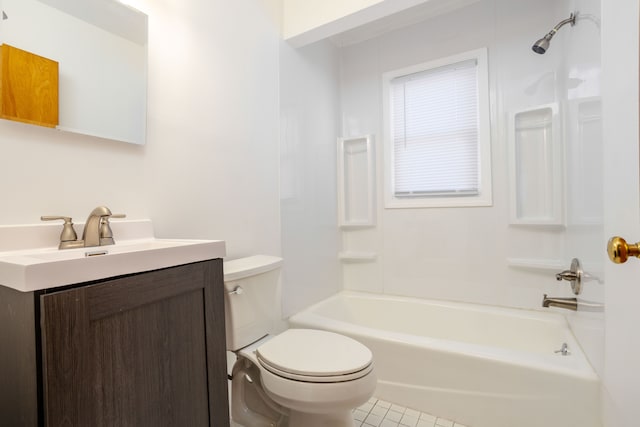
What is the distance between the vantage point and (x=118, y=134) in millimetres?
1208

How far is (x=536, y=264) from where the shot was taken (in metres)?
1.99

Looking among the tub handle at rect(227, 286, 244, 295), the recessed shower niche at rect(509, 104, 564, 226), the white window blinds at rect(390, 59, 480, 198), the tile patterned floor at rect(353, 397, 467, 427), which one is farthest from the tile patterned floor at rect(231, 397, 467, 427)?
the white window blinds at rect(390, 59, 480, 198)

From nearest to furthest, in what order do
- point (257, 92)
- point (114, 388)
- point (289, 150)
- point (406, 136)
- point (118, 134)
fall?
point (114, 388) < point (118, 134) < point (257, 92) < point (289, 150) < point (406, 136)

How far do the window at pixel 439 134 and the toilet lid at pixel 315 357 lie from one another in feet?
4.60

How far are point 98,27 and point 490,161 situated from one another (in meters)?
2.24

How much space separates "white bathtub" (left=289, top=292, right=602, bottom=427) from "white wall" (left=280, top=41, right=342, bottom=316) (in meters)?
0.25

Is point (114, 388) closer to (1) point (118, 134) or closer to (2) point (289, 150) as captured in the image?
(1) point (118, 134)

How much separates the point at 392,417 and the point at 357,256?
120cm

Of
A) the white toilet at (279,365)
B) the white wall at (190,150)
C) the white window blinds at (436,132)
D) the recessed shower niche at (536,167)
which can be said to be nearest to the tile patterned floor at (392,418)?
the white toilet at (279,365)

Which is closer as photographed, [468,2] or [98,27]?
[98,27]

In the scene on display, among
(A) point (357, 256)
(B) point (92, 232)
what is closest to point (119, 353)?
(B) point (92, 232)

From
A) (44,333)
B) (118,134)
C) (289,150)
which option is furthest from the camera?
(289,150)

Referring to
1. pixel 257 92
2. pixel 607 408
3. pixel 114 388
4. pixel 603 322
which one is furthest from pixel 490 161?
pixel 114 388

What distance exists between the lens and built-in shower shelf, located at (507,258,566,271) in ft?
6.35
